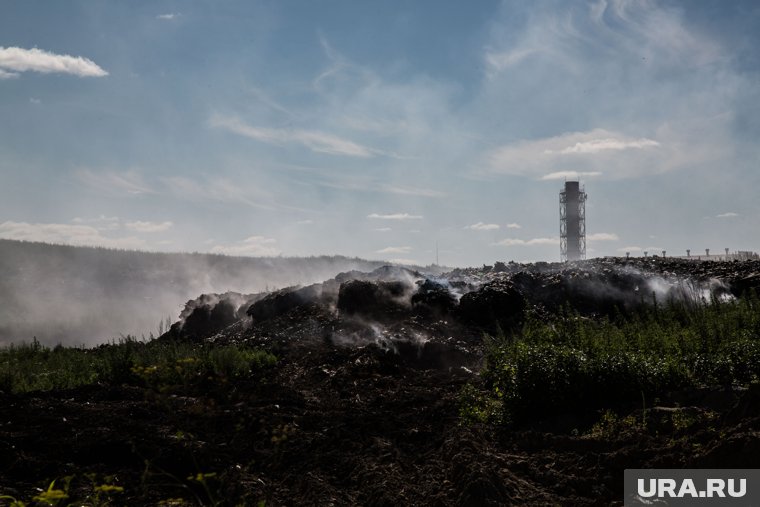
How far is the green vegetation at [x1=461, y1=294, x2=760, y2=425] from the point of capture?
7816 millimetres

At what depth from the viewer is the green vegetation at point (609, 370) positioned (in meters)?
7.82

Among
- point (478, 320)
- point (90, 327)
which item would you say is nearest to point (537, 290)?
point (478, 320)

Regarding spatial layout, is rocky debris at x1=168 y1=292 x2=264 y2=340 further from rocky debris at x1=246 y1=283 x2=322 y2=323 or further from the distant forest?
the distant forest

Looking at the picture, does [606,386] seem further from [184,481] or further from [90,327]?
[90,327]

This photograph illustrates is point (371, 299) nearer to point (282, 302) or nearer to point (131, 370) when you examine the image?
point (282, 302)

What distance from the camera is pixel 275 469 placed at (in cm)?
674

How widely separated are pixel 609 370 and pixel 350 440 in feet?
10.4

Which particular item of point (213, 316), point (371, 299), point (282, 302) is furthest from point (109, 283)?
point (371, 299)

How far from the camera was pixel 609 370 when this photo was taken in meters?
7.93

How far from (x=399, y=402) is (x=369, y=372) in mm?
2504

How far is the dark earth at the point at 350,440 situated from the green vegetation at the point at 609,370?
0.33m

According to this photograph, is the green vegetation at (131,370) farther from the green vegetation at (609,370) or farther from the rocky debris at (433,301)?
the green vegetation at (609,370)

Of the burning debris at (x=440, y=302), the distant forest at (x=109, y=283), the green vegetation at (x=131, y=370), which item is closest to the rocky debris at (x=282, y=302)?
the burning debris at (x=440, y=302)

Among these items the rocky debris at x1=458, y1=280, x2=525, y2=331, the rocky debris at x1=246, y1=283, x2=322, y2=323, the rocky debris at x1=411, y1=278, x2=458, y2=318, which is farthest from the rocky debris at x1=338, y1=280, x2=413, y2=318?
the rocky debris at x1=458, y1=280, x2=525, y2=331
